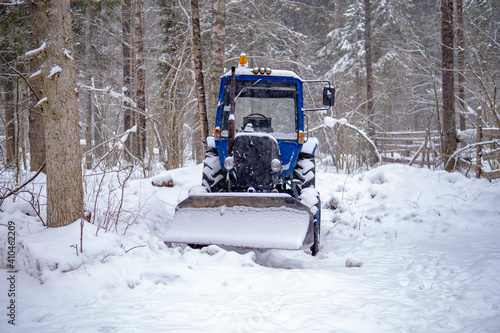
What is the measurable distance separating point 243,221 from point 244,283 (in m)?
0.92

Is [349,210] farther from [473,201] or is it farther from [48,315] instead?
[48,315]

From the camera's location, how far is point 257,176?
473 cm

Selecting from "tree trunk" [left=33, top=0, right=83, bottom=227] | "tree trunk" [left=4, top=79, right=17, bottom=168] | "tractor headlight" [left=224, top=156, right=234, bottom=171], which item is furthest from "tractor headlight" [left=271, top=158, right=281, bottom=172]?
"tree trunk" [left=4, top=79, right=17, bottom=168]

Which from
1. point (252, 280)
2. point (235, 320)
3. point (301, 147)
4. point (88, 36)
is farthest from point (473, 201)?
point (88, 36)

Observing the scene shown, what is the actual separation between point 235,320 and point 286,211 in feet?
5.53

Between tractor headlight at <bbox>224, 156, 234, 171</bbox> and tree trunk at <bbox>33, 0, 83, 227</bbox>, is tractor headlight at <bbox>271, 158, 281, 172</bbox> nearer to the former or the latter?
tractor headlight at <bbox>224, 156, 234, 171</bbox>

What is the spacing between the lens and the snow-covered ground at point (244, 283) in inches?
101

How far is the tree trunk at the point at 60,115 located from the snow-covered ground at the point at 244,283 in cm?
30

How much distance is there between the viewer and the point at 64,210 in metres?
3.63

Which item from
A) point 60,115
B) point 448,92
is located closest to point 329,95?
point 60,115

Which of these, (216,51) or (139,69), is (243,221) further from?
(139,69)

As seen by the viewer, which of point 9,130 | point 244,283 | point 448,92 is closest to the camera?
point 244,283

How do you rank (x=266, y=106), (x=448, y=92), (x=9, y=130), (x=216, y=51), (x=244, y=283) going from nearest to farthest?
(x=244, y=283)
(x=266, y=106)
(x=216, y=51)
(x=448, y=92)
(x=9, y=130)

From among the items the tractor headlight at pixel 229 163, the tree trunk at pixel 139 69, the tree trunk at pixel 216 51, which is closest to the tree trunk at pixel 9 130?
the tree trunk at pixel 139 69
